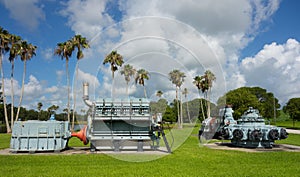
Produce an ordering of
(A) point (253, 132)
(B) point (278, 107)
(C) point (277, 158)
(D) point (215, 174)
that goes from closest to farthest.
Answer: (D) point (215, 174) → (C) point (277, 158) → (A) point (253, 132) → (B) point (278, 107)

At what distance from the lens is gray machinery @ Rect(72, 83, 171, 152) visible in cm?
1489

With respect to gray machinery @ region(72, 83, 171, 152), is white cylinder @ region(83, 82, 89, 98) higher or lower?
higher

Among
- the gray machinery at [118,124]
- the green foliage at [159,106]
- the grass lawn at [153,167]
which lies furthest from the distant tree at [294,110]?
the green foliage at [159,106]

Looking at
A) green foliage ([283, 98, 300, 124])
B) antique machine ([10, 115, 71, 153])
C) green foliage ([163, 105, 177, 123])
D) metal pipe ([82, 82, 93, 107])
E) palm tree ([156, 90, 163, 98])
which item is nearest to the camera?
palm tree ([156, 90, 163, 98])

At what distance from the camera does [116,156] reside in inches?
523

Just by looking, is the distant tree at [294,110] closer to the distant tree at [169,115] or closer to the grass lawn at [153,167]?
the grass lawn at [153,167]

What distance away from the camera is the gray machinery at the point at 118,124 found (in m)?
14.9

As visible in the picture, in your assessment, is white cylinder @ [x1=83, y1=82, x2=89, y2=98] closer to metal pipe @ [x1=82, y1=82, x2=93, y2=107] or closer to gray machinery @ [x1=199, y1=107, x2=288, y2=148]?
metal pipe @ [x1=82, y1=82, x2=93, y2=107]

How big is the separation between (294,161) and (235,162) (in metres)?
2.66

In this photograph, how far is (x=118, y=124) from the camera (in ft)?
50.4

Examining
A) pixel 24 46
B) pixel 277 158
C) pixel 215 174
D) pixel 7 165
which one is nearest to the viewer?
pixel 215 174

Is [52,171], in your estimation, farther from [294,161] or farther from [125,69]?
[294,161]

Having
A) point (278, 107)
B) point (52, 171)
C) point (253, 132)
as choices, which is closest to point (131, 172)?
point (52, 171)

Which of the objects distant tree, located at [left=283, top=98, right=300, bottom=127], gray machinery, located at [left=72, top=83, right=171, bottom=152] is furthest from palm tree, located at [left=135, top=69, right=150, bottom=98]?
distant tree, located at [left=283, top=98, right=300, bottom=127]
